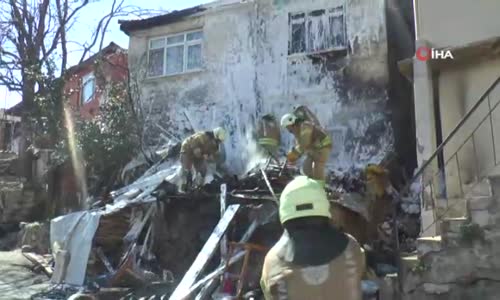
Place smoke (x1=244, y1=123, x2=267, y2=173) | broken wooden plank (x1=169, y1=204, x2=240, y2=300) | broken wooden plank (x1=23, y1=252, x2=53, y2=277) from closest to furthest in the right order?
1. broken wooden plank (x1=169, y1=204, x2=240, y2=300)
2. broken wooden plank (x1=23, y1=252, x2=53, y2=277)
3. smoke (x1=244, y1=123, x2=267, y2=173)

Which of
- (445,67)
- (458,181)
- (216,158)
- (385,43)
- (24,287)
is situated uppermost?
(385,43)

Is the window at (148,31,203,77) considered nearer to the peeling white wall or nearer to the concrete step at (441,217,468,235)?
the peeling white wall

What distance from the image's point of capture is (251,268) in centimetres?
813

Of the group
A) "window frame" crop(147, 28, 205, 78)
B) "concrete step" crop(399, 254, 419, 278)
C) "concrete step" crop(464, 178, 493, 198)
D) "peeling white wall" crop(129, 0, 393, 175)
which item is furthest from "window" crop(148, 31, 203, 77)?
"concrete step" crop(399, 254, 419, 278)

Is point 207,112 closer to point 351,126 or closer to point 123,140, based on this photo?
point 123,140

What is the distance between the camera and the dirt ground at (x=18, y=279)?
10.4 metres

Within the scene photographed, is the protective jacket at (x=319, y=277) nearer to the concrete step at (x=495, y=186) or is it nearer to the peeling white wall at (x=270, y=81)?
the concrete step at (x=495, y=186)

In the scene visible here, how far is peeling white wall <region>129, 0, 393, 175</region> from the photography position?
1311cm

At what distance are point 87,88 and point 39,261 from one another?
45.4 feet

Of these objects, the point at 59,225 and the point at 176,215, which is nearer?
the point at 176,215

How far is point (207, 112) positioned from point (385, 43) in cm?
518

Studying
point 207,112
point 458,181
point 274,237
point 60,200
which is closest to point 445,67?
point 458,181

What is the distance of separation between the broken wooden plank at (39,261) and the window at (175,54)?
6.23 metres

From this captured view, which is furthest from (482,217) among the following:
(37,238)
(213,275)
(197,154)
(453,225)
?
(37,238)
